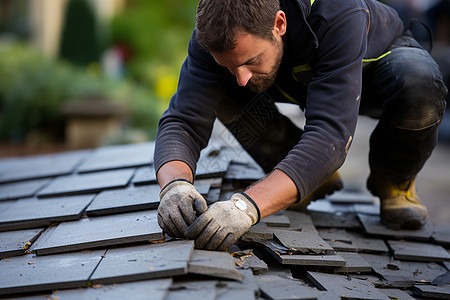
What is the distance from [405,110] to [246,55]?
1038 millimetres

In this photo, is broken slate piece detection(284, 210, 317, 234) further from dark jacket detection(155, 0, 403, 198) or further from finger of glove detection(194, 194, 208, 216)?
finger of glove detection(194, 194, 208, 216)

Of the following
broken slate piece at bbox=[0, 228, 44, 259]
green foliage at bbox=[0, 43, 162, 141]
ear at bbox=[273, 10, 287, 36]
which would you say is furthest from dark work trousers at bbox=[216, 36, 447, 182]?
green foliage at bbox=[0, 43, 162, 141]

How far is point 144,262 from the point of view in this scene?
205cm

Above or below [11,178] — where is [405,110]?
above

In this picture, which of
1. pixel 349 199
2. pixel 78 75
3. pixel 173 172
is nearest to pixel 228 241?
pixel 173 172

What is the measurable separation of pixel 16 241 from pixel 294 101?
5.61 ft

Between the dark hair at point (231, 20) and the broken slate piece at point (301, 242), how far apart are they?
3.06 ft

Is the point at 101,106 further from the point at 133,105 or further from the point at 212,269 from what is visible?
the point at 212,269

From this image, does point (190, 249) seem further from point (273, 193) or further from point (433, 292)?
point (433, 292)

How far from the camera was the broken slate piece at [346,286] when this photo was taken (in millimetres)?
2125

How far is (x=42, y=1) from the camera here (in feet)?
37.4

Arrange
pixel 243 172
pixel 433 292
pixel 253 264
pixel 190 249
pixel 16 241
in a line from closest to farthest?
pixel 190 249, pixel 253 264, pixel 433 292, pixel 16 241, pixel 243 172

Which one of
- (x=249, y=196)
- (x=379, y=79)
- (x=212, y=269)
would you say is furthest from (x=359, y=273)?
(x=379, y=79)

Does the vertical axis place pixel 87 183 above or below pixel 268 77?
below
